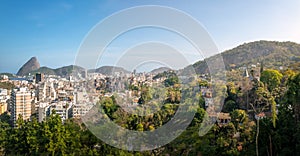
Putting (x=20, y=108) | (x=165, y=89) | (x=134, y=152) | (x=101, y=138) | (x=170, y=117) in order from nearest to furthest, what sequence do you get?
(x=101, y=138) < (x=134, y=152) < (x=170, y=117) < (x=165, y=89) < (x=20, y=108)

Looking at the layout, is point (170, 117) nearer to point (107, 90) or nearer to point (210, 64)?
point (210, 64)

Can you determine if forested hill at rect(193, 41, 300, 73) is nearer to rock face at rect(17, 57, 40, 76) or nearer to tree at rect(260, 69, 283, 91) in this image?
tree at rect(260, 69, 283, 91)

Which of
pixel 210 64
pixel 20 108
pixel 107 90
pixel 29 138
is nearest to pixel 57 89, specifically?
pixel 20 108

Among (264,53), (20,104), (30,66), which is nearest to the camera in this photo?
(20,104)

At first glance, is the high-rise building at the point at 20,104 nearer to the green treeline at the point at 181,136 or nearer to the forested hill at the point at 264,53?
the green treeline at the point at 181,136

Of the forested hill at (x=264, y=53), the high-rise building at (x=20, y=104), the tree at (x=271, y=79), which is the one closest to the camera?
the tree at (x=271, y=79)

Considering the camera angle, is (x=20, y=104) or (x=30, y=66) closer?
(x=20, y=104)

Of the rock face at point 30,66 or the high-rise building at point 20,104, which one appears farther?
the rock face at point 30,66

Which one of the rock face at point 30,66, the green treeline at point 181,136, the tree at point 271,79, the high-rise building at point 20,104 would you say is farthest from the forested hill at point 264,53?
the rock face at point 30,66

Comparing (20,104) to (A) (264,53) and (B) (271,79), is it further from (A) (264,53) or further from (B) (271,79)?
(A) (264,53)

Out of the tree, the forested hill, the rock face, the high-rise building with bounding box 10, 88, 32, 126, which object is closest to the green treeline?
the tree

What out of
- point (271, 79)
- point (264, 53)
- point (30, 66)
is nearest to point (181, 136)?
point (271, 79)
